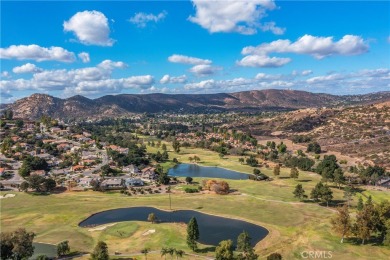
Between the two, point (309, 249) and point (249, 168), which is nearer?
point (309, 249)

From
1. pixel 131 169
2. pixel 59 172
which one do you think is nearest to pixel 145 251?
pixel 131 169

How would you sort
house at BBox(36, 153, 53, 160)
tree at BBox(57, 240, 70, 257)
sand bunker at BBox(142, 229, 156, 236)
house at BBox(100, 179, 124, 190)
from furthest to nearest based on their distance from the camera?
house at BBox(36, 153, 53, 160) < house at BBox(100, 179, 124, 190) < sand bunker at BBox(142, 229, 156, 236) < tree at BBox(57, 240, 70, 257)

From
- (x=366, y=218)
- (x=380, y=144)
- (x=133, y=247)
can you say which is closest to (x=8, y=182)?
(x=133, y=247)

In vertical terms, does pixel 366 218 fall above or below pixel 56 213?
above

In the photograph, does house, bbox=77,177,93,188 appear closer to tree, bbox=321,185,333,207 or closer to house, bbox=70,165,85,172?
house, bbox=70,165,85,172

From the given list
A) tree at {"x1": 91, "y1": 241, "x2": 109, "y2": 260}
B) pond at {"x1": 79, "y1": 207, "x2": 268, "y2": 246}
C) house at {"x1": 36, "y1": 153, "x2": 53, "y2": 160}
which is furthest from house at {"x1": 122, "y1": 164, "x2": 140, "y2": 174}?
tree at {"x1": 91, "y1": 241, "x2": 109, "y2": 260}

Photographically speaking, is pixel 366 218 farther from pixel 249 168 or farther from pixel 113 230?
pixel 249 168

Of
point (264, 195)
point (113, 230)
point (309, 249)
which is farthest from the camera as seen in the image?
point (264, 195)
